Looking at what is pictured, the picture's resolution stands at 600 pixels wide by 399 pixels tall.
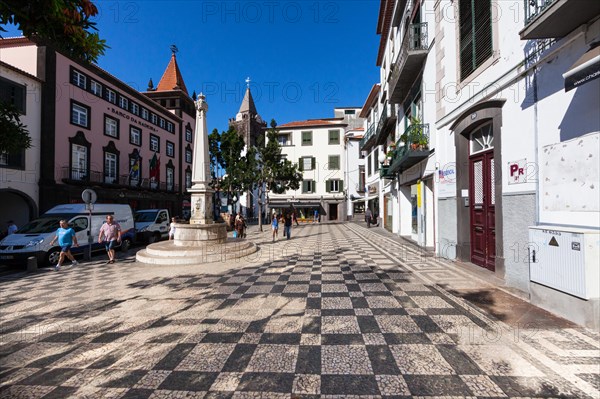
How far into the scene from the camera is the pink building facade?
18125 mm

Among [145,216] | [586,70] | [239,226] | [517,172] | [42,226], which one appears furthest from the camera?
[145,216]

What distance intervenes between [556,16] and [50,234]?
1481 cm

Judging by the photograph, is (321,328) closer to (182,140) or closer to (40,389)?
(40,389)

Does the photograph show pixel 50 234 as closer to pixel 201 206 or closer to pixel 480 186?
pixel 201 206

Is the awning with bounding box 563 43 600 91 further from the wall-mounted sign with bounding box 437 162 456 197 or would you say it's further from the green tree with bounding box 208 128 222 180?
the green tree with bounding box 208 128 222 180

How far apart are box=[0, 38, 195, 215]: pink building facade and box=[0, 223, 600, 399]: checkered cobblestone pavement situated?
17.0 m

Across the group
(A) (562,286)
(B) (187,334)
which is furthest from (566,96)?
(B) (187,334)

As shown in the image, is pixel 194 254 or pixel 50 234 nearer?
pixel 194 254

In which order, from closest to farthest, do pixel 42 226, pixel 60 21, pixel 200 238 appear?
pixel 60 21 → pixel 42 226 → pixel 200 238

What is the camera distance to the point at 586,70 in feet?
12.8

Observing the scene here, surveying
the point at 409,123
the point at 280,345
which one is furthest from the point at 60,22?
the point at 409,123

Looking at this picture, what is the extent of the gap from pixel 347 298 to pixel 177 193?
1298 inches

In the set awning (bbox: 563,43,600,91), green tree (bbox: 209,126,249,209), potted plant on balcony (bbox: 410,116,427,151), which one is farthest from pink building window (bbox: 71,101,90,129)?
awning (bbox: 563,43,600,91)

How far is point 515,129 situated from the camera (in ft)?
19.4
